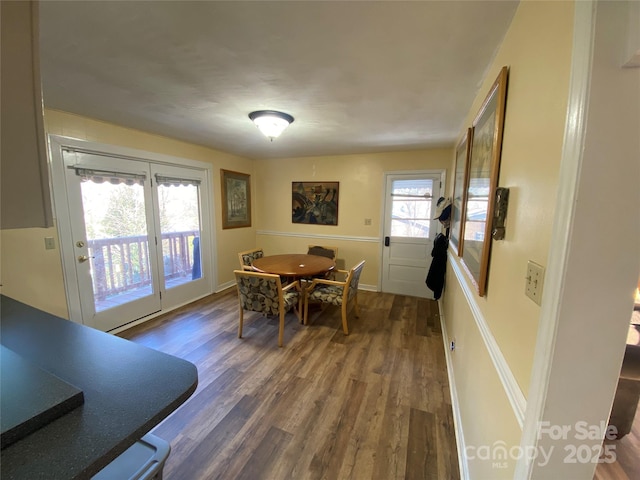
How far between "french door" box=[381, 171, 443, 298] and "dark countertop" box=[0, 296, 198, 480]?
3.66 m

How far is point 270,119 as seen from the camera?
2.24 m

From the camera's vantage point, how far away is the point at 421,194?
388cm

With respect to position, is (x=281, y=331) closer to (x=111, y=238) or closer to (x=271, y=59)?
(x=111, y=238)

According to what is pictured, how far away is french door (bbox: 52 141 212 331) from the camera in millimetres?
2537

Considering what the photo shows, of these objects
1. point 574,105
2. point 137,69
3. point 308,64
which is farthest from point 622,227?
point 137,69

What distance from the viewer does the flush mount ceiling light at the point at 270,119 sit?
224cm

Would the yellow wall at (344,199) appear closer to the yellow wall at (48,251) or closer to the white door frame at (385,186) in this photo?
the white door frame at (385,186)

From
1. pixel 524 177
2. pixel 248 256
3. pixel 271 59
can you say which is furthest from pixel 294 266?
pixel 524 177

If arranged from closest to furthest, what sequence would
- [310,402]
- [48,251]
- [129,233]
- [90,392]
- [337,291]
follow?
1. [90,392]
2. [310,402]
3. [48,251]
4. [129,233]
5. [337,291]

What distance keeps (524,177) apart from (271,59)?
1.39 meters

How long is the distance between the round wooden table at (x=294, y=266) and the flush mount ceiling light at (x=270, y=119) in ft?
5.00

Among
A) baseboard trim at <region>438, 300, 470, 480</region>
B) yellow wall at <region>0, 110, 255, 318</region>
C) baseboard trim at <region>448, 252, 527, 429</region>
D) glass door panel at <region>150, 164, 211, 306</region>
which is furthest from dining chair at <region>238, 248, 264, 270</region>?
baseboard trim at <region>448, 252, 527, 429</region>

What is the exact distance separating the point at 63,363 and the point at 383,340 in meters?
2.60

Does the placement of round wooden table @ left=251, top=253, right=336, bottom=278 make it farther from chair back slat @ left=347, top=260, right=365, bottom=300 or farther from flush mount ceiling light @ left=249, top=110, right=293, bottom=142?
flush mount ceiling light @ left=249, top=110, right=293, bottom=142
